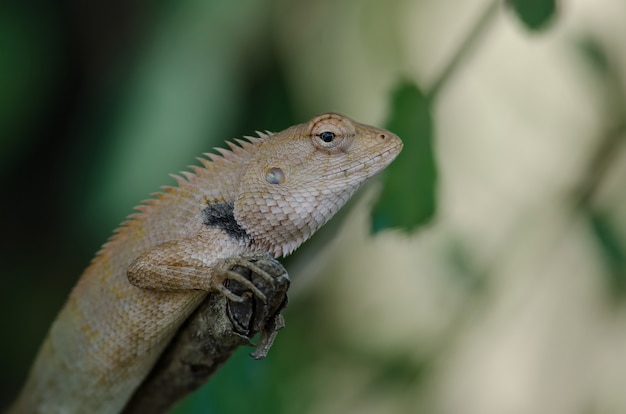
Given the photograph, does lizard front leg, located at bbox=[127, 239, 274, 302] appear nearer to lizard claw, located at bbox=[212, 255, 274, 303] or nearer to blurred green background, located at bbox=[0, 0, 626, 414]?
lizard claw, located at bbox=[212, 255, 274, 303]

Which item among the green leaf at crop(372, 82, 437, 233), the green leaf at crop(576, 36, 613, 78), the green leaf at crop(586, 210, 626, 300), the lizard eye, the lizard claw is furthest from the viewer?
the green leaf at crop(576, 36, 613, 78)

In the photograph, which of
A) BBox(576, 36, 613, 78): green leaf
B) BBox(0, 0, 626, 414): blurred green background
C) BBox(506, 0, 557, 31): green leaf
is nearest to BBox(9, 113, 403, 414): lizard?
BBox(0, 0, 626, 414): blurred green background

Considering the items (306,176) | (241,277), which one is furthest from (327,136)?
(241,277)

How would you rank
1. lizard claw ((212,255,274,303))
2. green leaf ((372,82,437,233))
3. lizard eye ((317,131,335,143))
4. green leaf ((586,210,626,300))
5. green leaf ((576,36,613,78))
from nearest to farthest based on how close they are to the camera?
lizard claw ((212,255,274,303)) → green leaf ((372,82,437,233)) → lizard eye ((317,131,335,143)) → green leaf ((586,210,626,300)) → green leaf ((576,36,613,78))

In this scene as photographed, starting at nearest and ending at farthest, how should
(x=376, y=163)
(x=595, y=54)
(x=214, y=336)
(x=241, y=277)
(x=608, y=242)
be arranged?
1. (x=241, y=277)
2. (x=214, y=336)
3. (x=376, y=163)
4. (x=608, y=242)
5. (x=595, y=54)

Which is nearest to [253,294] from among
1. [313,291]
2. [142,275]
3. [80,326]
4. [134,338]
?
[142,275]

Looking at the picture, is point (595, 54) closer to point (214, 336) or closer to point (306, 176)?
point (306, 176)
